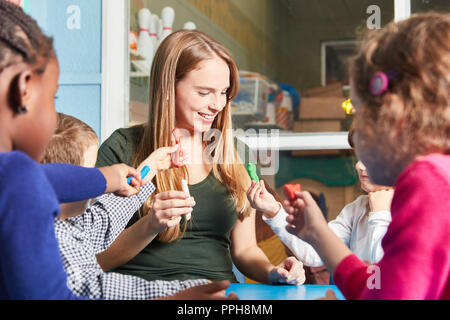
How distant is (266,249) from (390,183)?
3.40ft

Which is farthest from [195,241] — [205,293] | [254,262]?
[205,293]

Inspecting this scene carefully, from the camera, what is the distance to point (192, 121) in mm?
1258

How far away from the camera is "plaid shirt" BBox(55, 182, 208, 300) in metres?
0.74

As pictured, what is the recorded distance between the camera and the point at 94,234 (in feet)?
3.16

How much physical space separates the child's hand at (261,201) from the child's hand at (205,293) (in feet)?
1.11

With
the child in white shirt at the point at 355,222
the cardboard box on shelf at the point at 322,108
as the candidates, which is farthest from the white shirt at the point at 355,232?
the cardboard box on shelf at the point at 322,108

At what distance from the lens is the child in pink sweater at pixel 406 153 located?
0.52 meters

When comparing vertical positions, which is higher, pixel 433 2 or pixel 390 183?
pixel 433 2

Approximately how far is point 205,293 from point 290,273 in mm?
363

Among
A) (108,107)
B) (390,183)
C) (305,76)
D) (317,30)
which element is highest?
(317,30)

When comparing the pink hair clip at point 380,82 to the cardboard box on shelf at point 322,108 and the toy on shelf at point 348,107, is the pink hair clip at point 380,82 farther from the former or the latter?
the cardboard box on shelf at point 322,108
